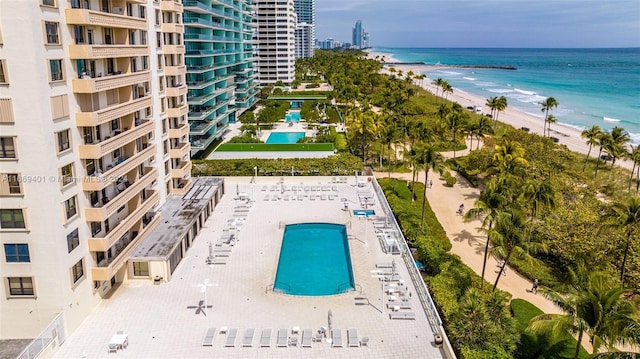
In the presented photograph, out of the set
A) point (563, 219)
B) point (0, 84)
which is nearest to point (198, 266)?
point (0, 84)

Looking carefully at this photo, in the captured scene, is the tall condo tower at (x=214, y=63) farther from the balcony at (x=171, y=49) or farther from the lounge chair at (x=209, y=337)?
the lounge chair at (x=209, y=337)

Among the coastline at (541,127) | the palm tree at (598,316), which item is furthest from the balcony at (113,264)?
the coastline at (541,127)

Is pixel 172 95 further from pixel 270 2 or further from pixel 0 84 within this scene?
pixel 270 2

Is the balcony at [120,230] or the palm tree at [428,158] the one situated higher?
the palm tree at [428,158]

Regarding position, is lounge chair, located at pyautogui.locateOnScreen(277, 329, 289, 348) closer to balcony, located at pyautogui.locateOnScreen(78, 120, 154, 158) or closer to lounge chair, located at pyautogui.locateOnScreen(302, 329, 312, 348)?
lounge chair, located at pyautogui.locateOnScreen(302, 329, 312, 348)

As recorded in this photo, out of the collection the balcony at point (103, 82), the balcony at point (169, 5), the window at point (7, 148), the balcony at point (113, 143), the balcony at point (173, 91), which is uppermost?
the balcony at point (169, 5)

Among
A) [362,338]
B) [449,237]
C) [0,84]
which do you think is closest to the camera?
[0,84]
